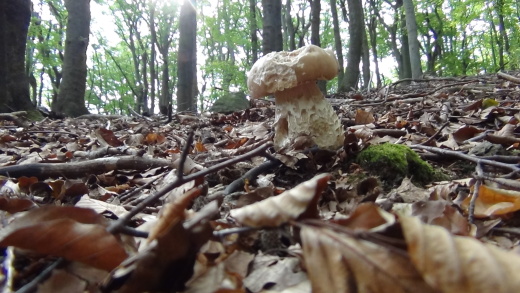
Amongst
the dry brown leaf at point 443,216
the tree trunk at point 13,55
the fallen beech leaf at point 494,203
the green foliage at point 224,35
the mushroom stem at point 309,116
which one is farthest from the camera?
the green foliage at point 224,35

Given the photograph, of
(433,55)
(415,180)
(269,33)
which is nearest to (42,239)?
(415,180)

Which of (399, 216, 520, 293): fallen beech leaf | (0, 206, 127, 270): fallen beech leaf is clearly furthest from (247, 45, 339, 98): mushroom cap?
(399, 216, 520, 293): fallen beech leaf

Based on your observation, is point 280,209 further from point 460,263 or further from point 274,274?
point 460,263

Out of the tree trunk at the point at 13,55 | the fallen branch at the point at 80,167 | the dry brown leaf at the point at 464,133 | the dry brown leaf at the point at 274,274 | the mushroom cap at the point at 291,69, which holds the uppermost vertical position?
the tree trunk at the point at 13,55

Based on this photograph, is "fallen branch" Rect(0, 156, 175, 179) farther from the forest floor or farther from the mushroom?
the mushroom

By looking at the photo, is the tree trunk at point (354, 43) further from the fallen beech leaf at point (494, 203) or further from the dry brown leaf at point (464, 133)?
the fallen beech leaf at point (494, 203)

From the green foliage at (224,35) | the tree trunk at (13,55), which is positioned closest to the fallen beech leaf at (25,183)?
the tree trunk at (13,55)

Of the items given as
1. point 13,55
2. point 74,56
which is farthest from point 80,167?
point 74,56
